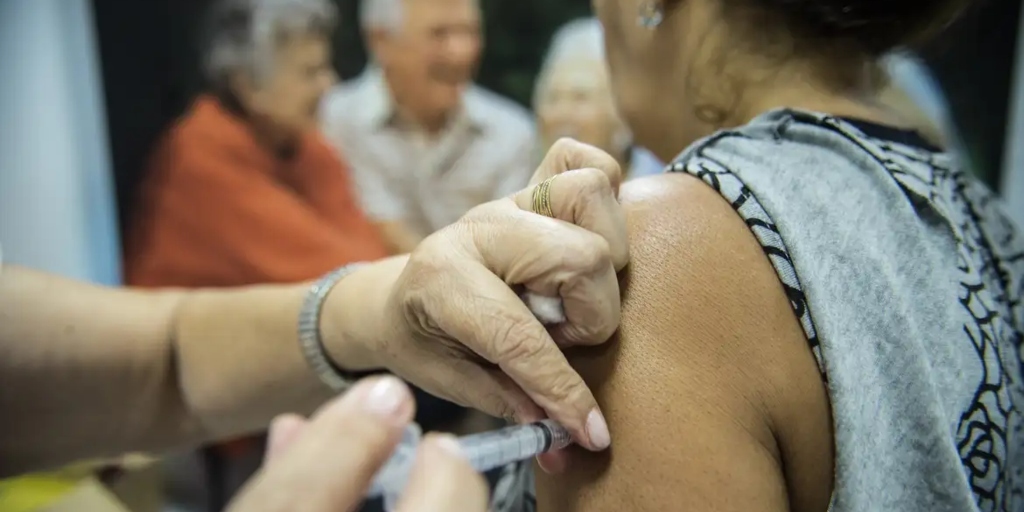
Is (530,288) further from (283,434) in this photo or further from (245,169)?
(245,169)

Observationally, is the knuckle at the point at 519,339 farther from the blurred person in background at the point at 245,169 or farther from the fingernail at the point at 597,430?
the blurred person in background at the point at 245,169

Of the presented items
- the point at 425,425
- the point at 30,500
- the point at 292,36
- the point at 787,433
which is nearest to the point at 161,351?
the point at 30,500

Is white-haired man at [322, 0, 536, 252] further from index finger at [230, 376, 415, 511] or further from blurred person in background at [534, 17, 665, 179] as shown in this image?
index finger at [230, 376, 415, 511]

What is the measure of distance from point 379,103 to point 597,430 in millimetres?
1414

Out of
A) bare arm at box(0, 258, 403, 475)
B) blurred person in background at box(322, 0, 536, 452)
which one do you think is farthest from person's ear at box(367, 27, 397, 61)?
bare arm at box(0, 258, 403, 475)

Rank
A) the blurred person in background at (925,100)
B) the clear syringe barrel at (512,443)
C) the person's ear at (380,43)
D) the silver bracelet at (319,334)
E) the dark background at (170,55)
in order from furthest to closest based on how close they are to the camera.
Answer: the blurred person in background at (925,100)
the person's ear at (380,43)
the dark background at (170,55)
the silver bracelet at (319,334)
the clear syringe barrel at (512,443)

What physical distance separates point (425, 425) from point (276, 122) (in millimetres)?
1071

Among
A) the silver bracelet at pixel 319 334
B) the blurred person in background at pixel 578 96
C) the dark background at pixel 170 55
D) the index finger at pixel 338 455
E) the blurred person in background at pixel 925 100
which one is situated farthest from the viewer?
the blurred person in background at pixel 925 100

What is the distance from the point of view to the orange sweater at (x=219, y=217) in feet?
Answer: 5.37

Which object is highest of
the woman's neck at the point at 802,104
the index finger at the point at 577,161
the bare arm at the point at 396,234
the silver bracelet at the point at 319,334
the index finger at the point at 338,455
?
the woman's neck at the point at 802,104

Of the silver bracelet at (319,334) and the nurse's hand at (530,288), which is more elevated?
the nurse's hand at (530,288)

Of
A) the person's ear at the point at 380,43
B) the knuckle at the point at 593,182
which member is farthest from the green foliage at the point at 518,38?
the knuckle at the point at 593,182

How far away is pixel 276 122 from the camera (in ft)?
5.60

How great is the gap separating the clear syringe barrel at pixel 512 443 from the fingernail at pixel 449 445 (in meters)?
0.01
